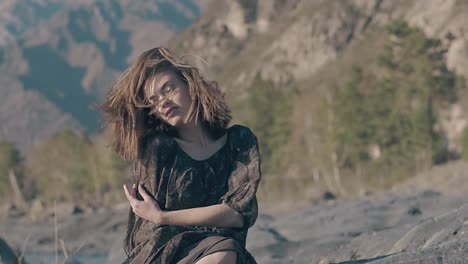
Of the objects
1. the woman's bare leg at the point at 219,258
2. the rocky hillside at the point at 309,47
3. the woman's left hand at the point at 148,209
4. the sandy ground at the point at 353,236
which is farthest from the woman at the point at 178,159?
the sandy ground at the point at 353,236

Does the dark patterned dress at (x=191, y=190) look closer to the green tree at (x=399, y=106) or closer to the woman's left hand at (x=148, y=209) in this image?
the woman's left hand at (x=148, y=209)

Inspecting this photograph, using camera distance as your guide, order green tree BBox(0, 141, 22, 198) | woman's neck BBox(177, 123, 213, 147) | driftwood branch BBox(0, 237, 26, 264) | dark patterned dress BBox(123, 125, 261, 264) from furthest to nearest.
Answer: green tree BBox(0, 141, 22, 198)
driftwood branch BBox(0, 237, 26, 264)
woman's neck BBox(177, 123, 213, 147)
dark patterned dress BBox(123, 125, 261, 264)

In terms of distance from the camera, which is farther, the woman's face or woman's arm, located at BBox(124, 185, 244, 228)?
the woman's face

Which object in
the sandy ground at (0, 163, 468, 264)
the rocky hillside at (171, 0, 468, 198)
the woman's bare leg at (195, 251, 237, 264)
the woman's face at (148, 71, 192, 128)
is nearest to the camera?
the woman's bare leg at (195, 251, 237, 264)

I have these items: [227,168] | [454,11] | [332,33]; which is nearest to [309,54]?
[332,33]

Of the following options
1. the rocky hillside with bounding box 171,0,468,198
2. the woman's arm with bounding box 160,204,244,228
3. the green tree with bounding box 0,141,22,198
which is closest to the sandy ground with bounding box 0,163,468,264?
the woman's arm with bounding box 160,204,244,228

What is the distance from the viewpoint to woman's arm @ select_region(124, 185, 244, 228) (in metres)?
4.74

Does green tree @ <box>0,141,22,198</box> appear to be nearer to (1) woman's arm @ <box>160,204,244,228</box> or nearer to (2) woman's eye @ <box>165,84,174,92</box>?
(2) woman's eye @ <box>165,84,174,92</box>

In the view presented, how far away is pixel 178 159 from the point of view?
4.91 metres

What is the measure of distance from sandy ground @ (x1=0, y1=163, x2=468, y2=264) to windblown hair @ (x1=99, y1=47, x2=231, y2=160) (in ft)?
2.49

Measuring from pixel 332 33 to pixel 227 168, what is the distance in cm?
12080

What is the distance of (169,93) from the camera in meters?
4.95

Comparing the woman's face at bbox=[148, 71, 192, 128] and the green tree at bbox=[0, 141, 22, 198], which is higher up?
the green tree at bbox=[0, 141, 22, 198]

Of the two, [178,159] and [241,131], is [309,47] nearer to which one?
[241,131]
